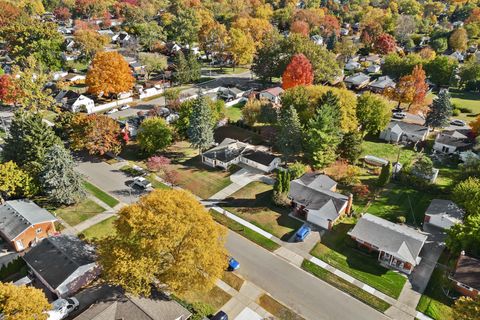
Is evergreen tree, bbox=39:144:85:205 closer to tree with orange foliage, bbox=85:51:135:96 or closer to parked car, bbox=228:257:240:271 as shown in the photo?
parked car, bbox=228:257:240:271

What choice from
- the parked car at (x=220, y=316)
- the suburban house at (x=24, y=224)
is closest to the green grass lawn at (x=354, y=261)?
the parked car at (x=220, y=316)

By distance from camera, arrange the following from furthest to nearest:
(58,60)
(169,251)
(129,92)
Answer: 1. (58,60)
2. (129,92)
3. (169,251)

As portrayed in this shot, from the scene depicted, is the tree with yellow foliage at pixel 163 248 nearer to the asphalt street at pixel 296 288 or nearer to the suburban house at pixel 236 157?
the asphalt street at pixel 296 288

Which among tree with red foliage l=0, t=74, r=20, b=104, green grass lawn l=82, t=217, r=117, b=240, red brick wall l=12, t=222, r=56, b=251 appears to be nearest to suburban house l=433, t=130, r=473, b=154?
green grass lawn l=82, t=217, r=117, b=240

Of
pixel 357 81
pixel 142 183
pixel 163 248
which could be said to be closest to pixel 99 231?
pixel 142 183

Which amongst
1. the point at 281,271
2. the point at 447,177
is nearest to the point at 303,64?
A: the point at 447,177

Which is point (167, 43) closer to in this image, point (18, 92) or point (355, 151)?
point (18, 92)
